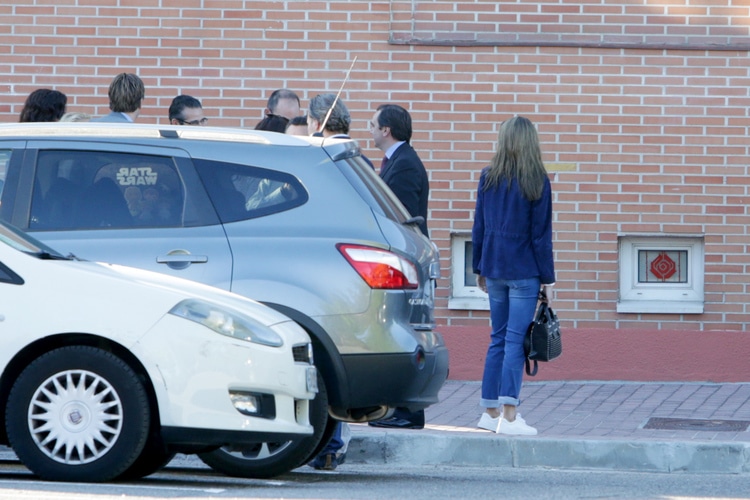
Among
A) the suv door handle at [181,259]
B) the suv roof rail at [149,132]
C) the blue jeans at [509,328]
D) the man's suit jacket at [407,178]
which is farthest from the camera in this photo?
the man's suit jacket at [407,178]

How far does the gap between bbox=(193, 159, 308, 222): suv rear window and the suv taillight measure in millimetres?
368

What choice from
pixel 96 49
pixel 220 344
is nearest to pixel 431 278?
pixel 220 344

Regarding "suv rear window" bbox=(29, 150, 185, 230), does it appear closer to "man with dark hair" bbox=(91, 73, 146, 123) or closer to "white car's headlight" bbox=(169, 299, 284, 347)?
"white car's headlight" bbox=(169, 299, 284, 347)

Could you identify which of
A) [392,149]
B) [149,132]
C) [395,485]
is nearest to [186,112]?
[392,149]

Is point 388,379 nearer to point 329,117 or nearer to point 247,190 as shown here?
point 247,190

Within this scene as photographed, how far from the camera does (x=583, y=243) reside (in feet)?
37.0

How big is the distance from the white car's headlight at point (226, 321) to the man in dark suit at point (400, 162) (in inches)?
97.1

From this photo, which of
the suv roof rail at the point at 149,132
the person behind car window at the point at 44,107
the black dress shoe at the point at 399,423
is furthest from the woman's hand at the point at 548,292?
the person behind car window at the point at 44,107

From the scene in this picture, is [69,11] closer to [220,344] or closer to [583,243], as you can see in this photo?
[583,243]

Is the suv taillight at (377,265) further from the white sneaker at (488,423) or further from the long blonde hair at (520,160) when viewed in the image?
the white sneaker at (488,423)

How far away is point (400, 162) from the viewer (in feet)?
29.1

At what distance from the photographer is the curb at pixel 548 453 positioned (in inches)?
316

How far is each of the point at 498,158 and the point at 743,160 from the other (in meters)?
3.18

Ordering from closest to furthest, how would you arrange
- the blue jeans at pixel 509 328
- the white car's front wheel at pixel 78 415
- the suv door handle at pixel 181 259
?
1. the white car's front wheel at pixel 78 415
2. the suv door handle at pixel 181 259
3. the blue jeans at pixel 509 328
